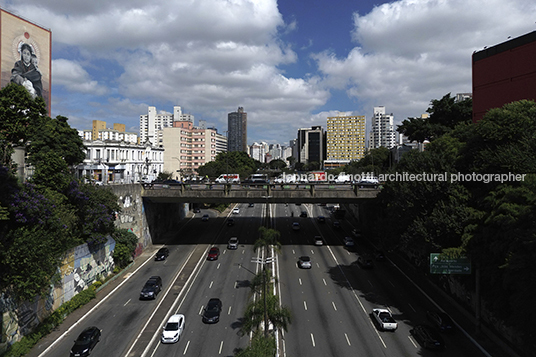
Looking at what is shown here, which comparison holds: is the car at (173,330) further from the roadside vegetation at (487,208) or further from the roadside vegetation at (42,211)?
the roadside vegetation at (487,208)

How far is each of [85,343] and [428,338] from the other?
2614 cm

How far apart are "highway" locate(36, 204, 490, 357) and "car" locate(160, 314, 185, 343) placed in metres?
0.51

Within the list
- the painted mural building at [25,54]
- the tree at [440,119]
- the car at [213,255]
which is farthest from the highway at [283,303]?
the painted mural building at [25,54]

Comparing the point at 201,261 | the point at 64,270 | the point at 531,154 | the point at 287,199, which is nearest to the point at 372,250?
the point at 287,199

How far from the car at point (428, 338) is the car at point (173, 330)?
769 inches

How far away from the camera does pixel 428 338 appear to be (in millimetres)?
25625

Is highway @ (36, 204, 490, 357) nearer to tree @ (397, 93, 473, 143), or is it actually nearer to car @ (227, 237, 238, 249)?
car @ (227, 237, 238, 249)

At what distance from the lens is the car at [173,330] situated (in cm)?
2669

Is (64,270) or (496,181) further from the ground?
(496,181)

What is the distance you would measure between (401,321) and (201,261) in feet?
92.6

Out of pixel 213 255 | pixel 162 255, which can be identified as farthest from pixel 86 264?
pixel 213 255

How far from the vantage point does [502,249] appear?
22.9 m

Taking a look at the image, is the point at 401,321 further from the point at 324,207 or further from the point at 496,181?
the point at 324,207

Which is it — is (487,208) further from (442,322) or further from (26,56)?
(26,56)
